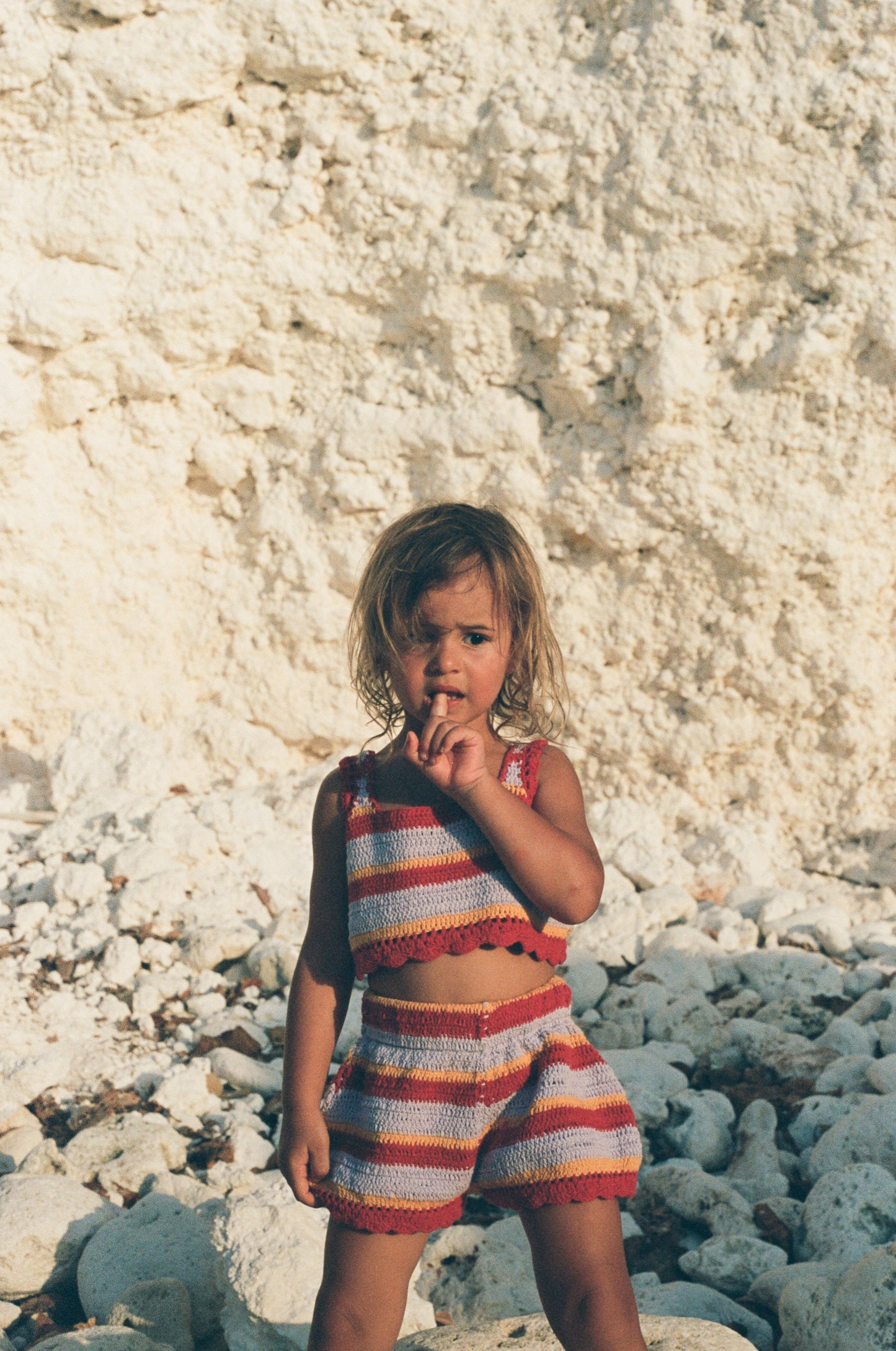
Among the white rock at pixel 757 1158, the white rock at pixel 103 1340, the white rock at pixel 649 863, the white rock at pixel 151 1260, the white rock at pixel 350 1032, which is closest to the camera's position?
the white rock at pixel 103 1340

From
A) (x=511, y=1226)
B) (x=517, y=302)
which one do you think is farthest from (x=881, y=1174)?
(x=517, y=302)

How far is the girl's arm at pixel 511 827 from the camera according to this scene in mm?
1516

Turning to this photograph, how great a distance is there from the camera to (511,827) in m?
1.52

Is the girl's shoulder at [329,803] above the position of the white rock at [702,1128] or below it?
above

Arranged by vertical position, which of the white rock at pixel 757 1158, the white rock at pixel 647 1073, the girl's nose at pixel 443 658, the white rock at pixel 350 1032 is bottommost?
the white rock at pixel 350 1032

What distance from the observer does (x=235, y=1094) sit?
9.29 ft

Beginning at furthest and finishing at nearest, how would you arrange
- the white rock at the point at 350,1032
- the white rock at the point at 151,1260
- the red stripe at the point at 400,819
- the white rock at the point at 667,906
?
the white rock at the point at 667,906
the white rock at the point at 350,1032
the white rock at the point at 151,1260
the red stripe at the point at 400,819

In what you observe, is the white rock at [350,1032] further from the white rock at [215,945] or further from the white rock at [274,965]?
the white rock at [215,945]

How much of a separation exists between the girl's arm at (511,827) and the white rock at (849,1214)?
1.04 meters

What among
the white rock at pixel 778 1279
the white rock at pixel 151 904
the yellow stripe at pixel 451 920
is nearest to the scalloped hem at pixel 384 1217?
the yellow stripe at pixel 451 920

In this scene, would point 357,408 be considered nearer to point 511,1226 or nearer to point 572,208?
point 572,208

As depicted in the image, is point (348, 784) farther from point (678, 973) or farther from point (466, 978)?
point (678, 973)

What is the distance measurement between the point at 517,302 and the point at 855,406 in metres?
1.19

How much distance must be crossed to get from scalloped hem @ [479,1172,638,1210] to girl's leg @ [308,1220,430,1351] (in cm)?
15
